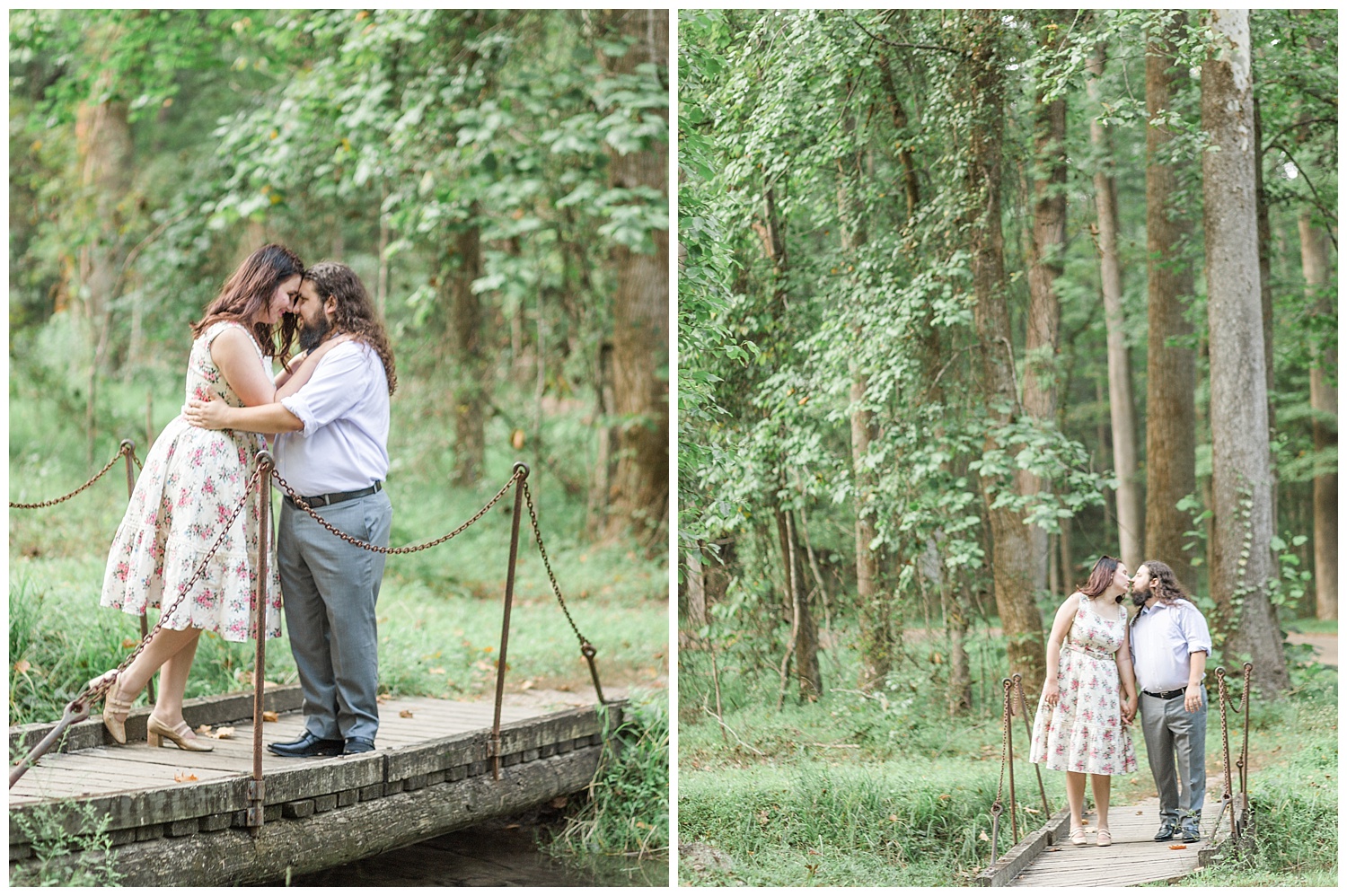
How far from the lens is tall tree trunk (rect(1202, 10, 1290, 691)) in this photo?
5.16 meters

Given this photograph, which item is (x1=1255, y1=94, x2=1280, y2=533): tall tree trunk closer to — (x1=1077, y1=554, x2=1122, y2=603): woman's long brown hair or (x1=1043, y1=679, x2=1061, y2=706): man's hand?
(x1=1077, y1=554, x2=1122, y2=603): woman's long brown hair

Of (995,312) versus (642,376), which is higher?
(642,376)

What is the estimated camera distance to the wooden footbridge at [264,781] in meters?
3.60

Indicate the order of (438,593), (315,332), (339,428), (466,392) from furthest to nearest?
1. (466,392)
2. (438,593)
3. (315,332)
4. (339,428)

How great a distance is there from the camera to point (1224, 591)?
5.29 meters

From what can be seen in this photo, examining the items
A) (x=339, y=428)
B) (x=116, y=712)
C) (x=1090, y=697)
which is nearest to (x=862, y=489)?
(x=1090, y=697)

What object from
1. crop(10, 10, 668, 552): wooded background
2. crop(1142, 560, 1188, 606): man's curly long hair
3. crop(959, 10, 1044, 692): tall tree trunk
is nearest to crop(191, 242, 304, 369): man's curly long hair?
crop(959, 10, 1044, 692): tall tree trunk

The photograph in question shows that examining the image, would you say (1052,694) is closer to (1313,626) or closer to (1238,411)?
(1238,411)

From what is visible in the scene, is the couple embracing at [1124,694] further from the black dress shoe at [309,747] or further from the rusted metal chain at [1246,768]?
the black dress shoe at [309,747]

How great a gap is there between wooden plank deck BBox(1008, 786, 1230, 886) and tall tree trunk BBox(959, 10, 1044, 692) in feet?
2.33

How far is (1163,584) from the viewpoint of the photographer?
14.7 ft

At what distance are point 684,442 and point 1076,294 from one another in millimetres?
4309

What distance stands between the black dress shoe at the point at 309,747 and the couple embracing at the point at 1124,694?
2.63m

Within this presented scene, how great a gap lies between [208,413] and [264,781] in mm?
1260
